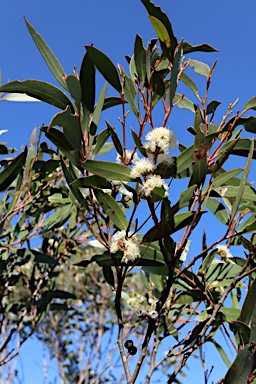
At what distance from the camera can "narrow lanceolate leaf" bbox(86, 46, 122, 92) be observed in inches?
37.2

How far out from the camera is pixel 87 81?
0.97 m

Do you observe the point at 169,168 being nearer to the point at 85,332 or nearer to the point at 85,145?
the point at 85,145

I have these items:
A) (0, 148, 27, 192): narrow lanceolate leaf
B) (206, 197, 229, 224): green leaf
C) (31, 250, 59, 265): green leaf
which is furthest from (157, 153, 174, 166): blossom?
(31, 250, 59, 265): green leaf

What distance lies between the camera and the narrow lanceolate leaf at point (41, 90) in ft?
3.13

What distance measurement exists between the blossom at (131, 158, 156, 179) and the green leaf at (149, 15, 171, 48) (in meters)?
0.26

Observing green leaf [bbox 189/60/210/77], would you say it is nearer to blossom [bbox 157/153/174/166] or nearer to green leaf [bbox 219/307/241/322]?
blossom [bbox 157/153/174/166]

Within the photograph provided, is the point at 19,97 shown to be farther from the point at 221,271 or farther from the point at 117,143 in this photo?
the point at 221,271

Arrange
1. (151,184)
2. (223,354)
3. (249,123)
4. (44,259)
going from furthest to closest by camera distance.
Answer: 1. (44,259)
2. (223,354)
3. (249,123)
4. (151,184)

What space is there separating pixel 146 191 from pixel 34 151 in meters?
1.07

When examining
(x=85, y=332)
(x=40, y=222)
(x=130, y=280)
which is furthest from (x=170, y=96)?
(x=130, y=280)

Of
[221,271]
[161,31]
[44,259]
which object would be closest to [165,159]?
[161,31]

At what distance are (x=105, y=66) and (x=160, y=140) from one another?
0.67 feet

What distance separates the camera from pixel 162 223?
37.2 inches

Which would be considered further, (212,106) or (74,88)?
(212,106)
